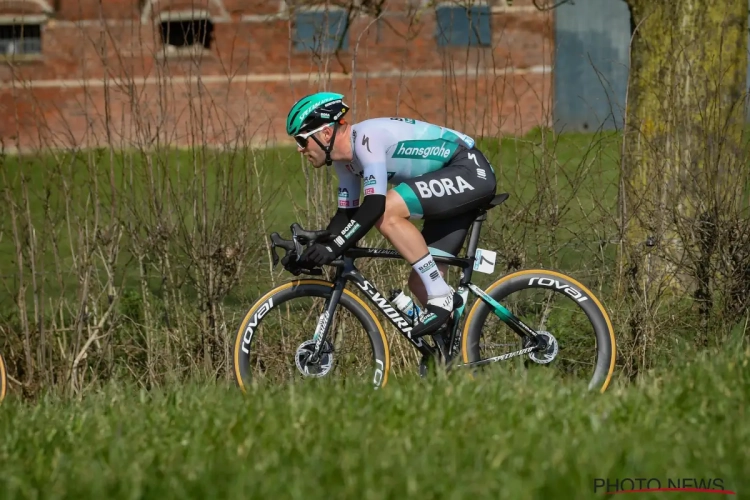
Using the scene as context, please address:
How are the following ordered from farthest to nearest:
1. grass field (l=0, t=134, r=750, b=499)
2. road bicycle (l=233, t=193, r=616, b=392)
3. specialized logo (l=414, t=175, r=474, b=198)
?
1. road bicycle (l=233, t=193, r=616, b=392)
2. specialized logo (l=414, t=175, r=474, b=198)
3. grass field (l=0, t=134, r=750, b=499)

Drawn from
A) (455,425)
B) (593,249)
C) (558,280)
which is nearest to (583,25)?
(593,249)

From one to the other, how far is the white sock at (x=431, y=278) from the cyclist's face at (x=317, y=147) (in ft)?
2.37

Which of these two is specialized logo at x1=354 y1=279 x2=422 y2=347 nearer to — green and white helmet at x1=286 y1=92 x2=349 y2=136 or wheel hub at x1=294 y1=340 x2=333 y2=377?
wheel hub at x1=294 y1=340 x2=333 y2=377

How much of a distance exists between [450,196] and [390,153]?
382mm

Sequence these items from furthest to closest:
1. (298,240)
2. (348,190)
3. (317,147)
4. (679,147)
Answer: (679,147) < (348,190) < (298,240) < (317,147)

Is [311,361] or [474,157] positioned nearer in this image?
[311,361]

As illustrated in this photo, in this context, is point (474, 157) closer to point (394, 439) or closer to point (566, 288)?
point (566, 288)

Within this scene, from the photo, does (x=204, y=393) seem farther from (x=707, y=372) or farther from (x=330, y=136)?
(x=707, y=372)

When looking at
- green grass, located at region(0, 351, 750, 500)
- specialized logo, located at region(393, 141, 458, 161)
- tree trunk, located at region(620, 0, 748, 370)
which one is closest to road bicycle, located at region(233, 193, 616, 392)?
specialized logo, located at region(393, 141, 458, 161)

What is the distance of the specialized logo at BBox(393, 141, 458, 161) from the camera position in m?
5.85

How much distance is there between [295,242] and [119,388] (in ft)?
4.07

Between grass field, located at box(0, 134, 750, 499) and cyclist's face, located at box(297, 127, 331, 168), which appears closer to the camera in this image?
grass field, located at box(0, 134, 750, 499)

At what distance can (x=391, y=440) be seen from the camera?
4.35 meters

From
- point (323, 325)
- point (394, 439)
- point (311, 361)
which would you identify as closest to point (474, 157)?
point (323, 325)
